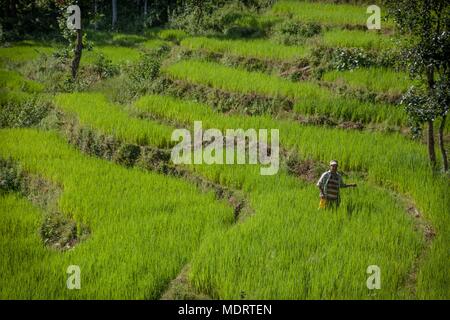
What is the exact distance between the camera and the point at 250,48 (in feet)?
49.5

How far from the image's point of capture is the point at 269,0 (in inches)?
803

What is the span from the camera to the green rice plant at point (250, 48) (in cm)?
1430

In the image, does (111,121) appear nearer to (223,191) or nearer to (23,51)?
(223,191)

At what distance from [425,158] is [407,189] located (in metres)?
1.20

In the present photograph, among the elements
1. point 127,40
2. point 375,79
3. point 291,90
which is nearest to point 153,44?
point 127,40

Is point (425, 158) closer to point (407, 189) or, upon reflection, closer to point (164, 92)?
point (407, 189)

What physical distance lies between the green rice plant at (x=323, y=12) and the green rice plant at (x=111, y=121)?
828 centimetres

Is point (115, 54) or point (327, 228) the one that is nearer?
point (327, 228)

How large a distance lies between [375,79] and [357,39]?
2.46 m

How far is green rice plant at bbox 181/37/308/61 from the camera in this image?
563 inches

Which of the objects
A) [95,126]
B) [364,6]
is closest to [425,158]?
[95,126]

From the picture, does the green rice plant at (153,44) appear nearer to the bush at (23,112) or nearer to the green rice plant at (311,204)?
the bush at (23,112)

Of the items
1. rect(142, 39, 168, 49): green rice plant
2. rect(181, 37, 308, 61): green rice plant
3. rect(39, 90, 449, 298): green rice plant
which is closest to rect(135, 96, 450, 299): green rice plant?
rect(39, 90, 449, 298): green rice plant

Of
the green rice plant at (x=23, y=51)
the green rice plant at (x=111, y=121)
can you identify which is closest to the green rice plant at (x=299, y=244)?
the green rice plant at (x=111, y=121)
